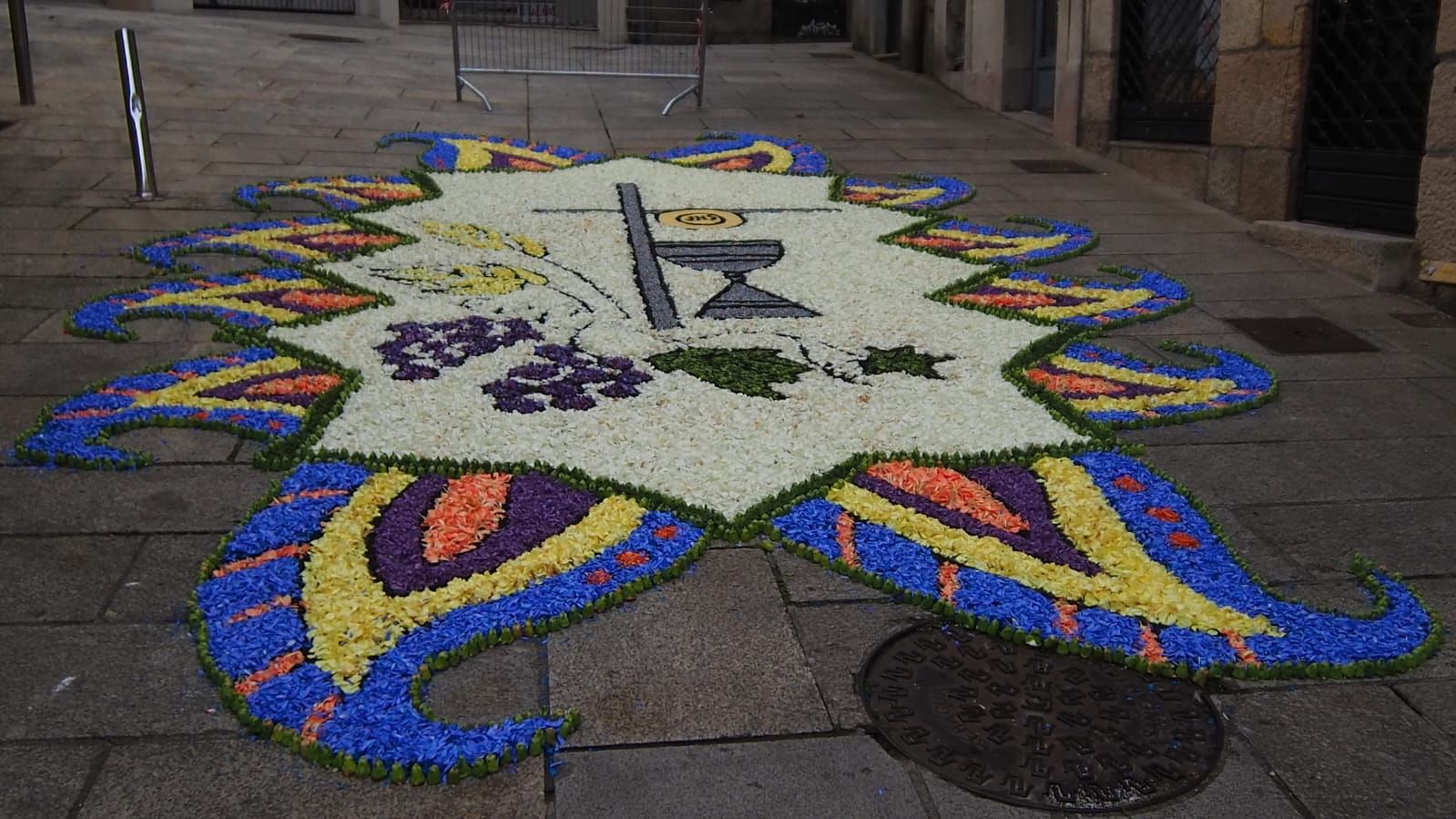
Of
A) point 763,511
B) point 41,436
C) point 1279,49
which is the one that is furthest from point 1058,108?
point 41,436

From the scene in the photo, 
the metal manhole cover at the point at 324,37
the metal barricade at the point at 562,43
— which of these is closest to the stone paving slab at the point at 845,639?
the metal barricade at the point at 562,43

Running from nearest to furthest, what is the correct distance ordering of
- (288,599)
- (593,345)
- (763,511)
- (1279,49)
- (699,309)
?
(288,599), (763,511), (593,345), (699,309), (1279,49)

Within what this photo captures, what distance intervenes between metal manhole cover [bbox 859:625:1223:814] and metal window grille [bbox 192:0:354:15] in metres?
20.6

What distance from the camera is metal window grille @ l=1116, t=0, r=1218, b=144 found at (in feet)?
30.9

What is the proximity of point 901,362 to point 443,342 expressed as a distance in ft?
6.72

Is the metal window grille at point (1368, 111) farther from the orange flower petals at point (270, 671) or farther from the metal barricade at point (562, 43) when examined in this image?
the metal barricade at point (562, 43)

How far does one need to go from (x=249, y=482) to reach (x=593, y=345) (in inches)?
73.9

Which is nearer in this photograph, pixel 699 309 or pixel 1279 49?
pixel 699 309

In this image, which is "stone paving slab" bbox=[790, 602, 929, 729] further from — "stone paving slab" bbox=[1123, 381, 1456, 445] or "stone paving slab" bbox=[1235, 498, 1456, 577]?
"stone paving slab" bbox=[1123, 381, 1456, 445]

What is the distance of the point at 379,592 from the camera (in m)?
3.29

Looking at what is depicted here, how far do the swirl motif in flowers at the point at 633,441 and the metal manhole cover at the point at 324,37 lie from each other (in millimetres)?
10404

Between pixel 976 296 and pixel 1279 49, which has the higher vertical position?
pixel 1279 49

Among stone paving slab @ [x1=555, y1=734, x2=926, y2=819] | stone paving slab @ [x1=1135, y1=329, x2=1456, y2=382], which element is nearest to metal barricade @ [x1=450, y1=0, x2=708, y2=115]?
stone paving slab @ [x1=1135, y1=329, x2=1456, y2=382]

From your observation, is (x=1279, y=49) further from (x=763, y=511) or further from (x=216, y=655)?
(x=216, y=655)
